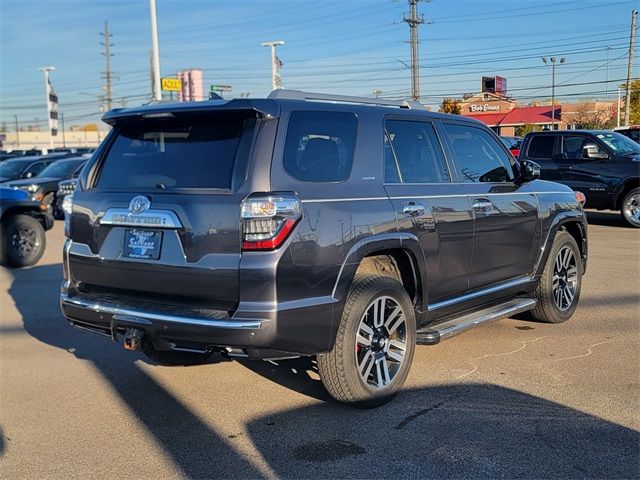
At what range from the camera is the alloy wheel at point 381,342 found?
14.0 feet

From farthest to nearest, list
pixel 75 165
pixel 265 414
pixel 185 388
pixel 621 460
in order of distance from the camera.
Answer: pixel 75 165
pixel 185 388
pixel 265 414
pixel 621 460

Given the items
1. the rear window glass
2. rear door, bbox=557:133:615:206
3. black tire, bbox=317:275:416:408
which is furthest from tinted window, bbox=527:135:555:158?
the rear window glass

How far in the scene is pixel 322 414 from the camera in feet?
13.9

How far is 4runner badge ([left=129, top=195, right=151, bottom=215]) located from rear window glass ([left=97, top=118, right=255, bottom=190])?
0.13 metres

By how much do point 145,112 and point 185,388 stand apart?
6.65 feet

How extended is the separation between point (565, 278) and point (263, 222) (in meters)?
4.07

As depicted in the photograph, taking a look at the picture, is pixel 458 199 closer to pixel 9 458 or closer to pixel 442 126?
pixel 442 126

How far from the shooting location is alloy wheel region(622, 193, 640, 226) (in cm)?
1343

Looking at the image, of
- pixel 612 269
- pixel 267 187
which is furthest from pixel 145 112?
pixel 612 269

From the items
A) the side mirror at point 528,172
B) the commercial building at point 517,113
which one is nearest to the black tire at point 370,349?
the side mirror at point 528,172

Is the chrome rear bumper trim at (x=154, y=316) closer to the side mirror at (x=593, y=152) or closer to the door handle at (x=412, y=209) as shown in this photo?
the door handle at (x=412, y=209)

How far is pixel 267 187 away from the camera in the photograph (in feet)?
12.2

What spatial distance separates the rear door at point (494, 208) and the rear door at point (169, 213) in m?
2.21

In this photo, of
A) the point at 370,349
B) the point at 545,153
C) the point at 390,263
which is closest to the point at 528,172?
the point at 390,263
